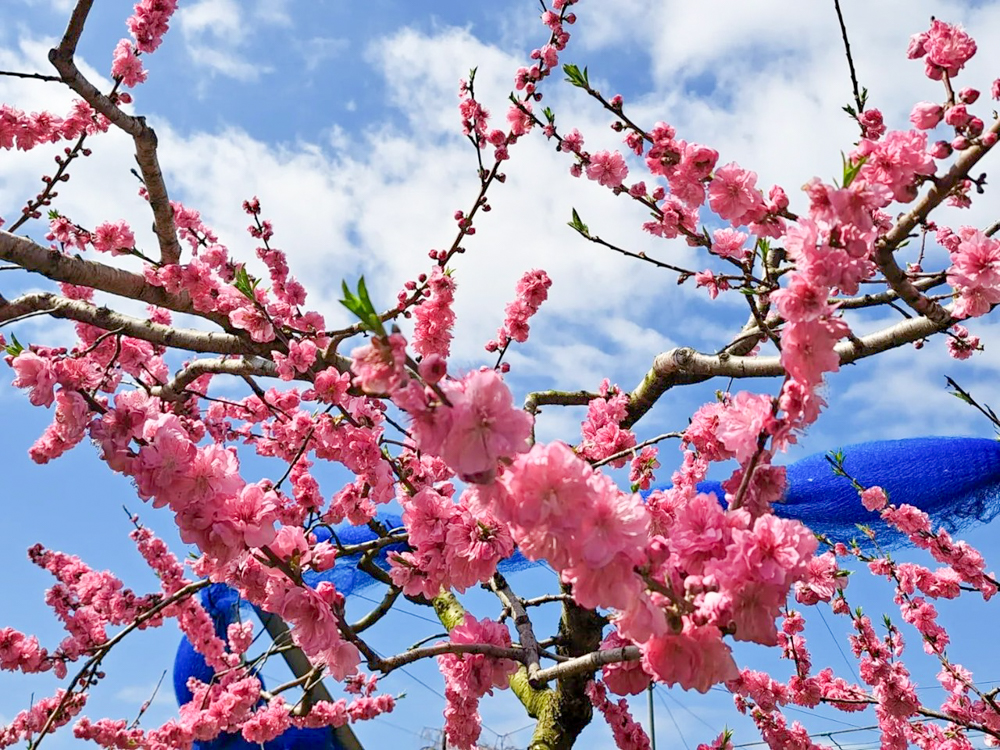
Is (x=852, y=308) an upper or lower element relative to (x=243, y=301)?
lower

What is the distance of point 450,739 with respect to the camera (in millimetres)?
2771

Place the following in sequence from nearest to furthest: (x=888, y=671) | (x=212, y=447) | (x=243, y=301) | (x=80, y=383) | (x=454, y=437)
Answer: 1. (x=454, y=437)
2. (x=212, y=447)
3. (x=80, y=383)
4. (x=243, y=301)
5. (x=888, y=671)

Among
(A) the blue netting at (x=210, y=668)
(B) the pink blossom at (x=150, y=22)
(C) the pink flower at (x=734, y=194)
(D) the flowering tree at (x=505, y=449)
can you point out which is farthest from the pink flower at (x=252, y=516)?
(A) the blue netting at (x=210, y=668)

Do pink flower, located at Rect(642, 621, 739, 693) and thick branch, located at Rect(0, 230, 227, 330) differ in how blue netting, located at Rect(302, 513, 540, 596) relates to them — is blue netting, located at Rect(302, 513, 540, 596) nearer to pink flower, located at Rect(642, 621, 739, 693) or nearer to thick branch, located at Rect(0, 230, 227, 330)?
thick branch, located at Rect(0, 230, 227, 330)

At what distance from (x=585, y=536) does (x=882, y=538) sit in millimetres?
4151

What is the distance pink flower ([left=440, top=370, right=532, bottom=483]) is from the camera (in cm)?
112

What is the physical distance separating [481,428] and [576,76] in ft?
7.19

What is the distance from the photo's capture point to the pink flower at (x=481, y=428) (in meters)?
1.12

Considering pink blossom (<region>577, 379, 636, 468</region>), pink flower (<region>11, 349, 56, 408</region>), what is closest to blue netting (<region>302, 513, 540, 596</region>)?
pink blossom (<region>577, 379, 636, 468</region>)

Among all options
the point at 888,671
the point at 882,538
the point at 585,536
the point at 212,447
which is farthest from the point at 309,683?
the point at 882,538

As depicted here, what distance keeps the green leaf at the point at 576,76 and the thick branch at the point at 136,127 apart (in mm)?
1787

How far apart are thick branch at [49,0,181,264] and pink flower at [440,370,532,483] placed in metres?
2.56

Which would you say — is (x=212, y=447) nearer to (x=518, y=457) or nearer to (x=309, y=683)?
(x=518, y=457)

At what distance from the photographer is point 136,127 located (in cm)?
309
